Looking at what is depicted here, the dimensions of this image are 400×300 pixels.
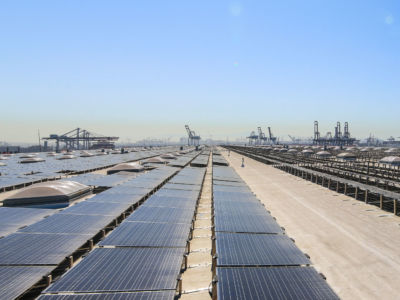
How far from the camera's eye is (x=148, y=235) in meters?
12.5

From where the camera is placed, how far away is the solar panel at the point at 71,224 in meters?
13.0

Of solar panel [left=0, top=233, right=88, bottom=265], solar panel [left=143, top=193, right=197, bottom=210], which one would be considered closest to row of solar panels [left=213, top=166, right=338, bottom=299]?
solar panel [left=143, top=193, right=197, bottom=210]

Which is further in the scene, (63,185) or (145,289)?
(63,185)

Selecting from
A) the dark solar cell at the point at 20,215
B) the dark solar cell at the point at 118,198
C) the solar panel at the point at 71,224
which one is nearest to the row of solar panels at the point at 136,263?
the solar panel at the point at 71,224

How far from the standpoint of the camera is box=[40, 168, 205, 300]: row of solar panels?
776cm

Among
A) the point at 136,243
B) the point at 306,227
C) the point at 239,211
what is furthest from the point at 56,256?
the point at 306,227

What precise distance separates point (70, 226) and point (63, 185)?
11.4m

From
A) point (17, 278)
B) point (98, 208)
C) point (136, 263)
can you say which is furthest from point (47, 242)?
point (98, 208)

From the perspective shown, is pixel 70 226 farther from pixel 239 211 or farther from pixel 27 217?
pixel 239 211

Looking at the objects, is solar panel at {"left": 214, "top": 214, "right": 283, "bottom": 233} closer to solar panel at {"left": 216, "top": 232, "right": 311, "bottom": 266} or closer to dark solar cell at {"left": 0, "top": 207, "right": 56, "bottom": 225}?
solar panel at {"left": 216, "top": 232, "right": 311, "bottom": 266}

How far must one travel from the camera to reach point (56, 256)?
33.5 ft

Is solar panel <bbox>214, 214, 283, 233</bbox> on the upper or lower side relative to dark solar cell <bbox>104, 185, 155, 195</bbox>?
lower

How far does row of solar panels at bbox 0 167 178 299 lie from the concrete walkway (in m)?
12.0

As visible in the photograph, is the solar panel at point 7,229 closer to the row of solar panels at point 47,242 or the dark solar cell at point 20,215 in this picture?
the dark solar cell at point 20,215
